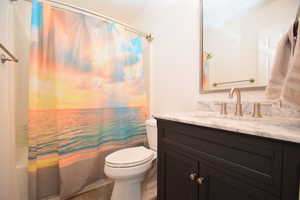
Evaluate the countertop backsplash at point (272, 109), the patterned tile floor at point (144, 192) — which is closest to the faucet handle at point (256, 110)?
the countertop backsplash at point (272, 109)

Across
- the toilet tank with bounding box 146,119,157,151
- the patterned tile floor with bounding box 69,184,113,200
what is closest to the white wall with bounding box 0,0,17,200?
the patterned tile floor with bounding box 69,184,113,200

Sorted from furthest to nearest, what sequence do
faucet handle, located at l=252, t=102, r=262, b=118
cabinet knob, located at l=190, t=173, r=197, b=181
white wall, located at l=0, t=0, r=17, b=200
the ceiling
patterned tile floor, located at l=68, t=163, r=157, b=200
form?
the ceiling → patterned tile floor, located at l=68, t=163, r=157, b=200 → white wall, located at l=0, t=0, r=17, b=200 → faucet handle, located at l=252, t=102, r=262, b=118 → cabinet knob, located at l=190, t=173, r=197, b=181

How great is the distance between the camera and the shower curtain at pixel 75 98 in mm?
1071

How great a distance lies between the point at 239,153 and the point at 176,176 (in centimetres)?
42

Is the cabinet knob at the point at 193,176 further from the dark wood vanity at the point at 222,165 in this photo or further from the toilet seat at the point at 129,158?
the toilet seat at the point at 129,158

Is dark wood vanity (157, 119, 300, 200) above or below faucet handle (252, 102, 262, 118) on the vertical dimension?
below

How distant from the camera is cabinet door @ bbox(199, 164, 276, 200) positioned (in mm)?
475

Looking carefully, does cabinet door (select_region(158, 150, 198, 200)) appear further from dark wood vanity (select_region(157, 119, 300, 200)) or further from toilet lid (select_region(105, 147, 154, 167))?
toilet lid (select_region(105, 147, 154, 167))

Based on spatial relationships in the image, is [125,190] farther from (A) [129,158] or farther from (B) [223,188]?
(B) [223,188]

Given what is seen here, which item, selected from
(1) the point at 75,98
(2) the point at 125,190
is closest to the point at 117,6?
(1) the point at 75,98

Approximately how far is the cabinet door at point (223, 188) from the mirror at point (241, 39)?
0.70m

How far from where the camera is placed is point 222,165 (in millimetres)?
556

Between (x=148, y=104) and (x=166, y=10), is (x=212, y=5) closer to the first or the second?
(x=166, y=10)

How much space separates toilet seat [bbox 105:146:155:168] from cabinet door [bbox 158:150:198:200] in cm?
25
